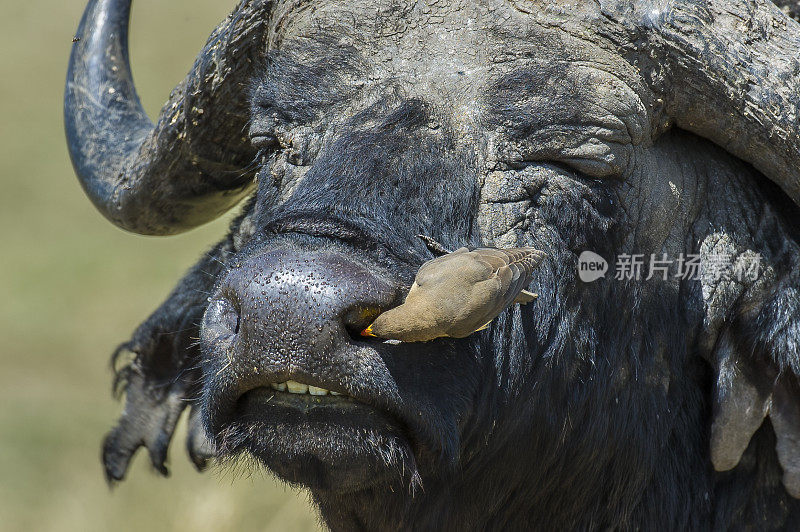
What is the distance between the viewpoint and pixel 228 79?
3.85 meters

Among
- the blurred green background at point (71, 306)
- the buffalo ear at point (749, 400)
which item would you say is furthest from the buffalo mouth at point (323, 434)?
the buffalo ear at point (749, 400)

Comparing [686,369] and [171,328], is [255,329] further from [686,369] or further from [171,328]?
[171,328]

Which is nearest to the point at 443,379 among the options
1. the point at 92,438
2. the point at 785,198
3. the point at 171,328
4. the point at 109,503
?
the point at 785,198

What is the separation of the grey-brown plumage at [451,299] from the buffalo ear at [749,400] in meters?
1.16

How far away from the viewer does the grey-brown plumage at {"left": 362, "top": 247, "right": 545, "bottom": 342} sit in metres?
2.50

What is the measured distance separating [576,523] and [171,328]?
2070 millimetres

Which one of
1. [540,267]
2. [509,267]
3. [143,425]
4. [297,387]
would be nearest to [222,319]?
[297,387]

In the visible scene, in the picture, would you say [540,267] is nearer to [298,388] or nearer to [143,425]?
[298,388]

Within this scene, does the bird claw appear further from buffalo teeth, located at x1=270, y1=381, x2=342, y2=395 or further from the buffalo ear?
the buffalo ear

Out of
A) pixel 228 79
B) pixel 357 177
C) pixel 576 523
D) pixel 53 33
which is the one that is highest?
pixel 357 177

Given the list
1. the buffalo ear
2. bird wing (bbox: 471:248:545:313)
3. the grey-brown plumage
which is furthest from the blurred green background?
the buffalo ear

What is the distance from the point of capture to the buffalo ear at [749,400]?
11.1 ft

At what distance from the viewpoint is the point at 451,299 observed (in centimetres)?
250

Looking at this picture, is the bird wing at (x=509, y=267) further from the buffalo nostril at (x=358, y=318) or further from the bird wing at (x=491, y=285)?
the buffalo nostril at (x=358, y=318)
